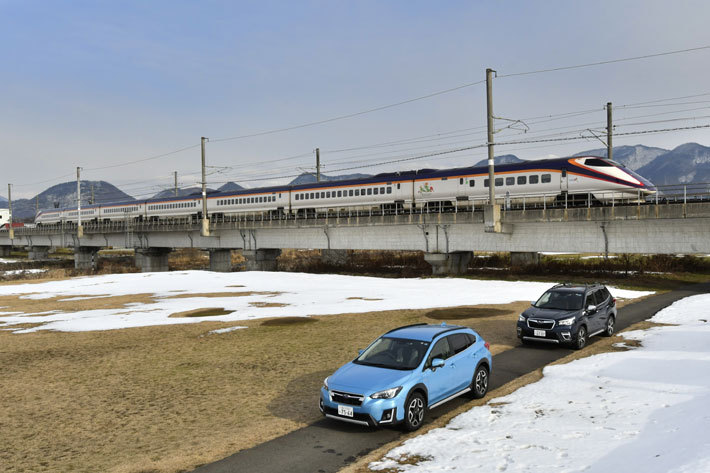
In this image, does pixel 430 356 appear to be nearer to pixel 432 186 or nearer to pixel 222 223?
pixel 432 186

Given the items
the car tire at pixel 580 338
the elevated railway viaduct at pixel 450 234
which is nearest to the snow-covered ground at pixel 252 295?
the elevated railway viaduct at pixel 450 234

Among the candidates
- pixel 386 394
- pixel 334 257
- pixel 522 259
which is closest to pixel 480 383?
pixel 386 394

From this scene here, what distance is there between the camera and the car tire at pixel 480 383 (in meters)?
10.7

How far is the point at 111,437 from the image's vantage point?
9078mm

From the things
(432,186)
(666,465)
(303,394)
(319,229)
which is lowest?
(303,394)

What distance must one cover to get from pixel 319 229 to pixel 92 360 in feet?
118

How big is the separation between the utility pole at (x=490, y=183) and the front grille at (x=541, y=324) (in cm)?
1604

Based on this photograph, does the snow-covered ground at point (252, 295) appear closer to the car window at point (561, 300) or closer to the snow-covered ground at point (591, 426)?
the car window at point (561, 300)

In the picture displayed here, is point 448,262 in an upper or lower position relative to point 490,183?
lower

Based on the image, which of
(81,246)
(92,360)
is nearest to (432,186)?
(92,360)

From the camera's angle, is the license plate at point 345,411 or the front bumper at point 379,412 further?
the license plate at point 345,411

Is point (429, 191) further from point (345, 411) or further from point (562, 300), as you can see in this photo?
point (345, 411)

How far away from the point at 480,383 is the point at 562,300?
6.99 metres

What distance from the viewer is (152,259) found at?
70.1 m
